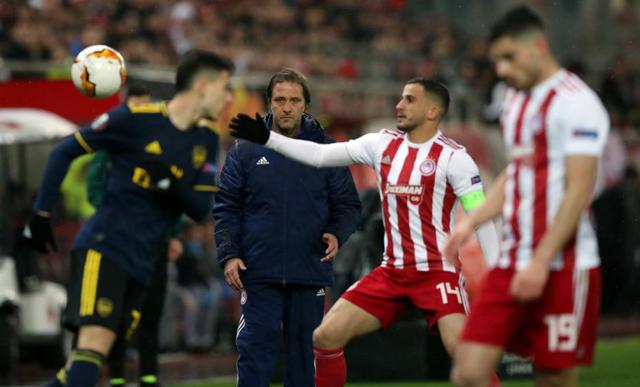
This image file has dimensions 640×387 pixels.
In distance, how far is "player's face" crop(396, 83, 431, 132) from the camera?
9.03 m

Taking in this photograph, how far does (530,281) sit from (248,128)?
2.46 metres

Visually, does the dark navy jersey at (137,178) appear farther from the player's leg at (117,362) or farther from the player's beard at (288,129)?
the player's leg at (117,362)

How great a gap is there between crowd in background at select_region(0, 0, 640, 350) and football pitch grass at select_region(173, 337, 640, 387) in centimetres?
417

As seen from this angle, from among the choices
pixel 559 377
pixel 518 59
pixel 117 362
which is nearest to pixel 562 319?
pixel 559 377

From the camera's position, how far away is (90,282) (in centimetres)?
838

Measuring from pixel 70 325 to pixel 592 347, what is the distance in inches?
118

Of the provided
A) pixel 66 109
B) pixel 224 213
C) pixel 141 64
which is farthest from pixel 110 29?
pixel 224 213

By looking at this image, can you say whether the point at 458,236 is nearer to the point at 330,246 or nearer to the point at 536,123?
the point at 536,123

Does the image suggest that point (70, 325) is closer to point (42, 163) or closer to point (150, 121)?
point (150, 121)

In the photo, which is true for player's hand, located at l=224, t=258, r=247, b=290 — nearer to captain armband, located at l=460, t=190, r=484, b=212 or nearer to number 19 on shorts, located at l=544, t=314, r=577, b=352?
captain armband, located at l=460, t=190, r=484, b=212

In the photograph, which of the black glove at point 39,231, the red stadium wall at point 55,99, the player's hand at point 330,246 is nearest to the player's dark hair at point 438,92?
the player's hand at point 330,246

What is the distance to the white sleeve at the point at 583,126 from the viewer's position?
6.64m

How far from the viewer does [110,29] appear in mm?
20141

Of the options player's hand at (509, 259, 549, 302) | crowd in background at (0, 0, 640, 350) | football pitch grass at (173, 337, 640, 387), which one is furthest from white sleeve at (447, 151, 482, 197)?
crowd in background at (0, 0, 640, 350)
